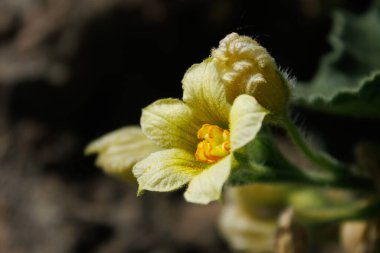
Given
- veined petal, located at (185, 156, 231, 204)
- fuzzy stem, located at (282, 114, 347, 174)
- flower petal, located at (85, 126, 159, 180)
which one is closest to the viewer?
veined petal, located at (185, 156, 231, 204)

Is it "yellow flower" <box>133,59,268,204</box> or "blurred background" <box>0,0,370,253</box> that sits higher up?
"blurred background" <box>0,0,370,253</box>

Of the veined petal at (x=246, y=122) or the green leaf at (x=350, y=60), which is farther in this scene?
the green leaf at (x=350, y=60)

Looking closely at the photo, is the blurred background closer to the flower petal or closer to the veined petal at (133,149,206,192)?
the flower petal

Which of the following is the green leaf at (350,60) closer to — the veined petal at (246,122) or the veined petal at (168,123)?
the veined petal at (168,123)

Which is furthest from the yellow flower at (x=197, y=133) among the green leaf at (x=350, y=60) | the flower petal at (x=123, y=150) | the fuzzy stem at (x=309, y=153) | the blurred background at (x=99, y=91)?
the blurred background at (x=99, y=91)

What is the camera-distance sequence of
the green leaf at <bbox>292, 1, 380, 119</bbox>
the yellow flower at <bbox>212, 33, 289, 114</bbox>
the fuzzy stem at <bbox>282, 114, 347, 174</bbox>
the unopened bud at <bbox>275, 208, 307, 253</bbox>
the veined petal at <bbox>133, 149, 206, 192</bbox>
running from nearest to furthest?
the veined petal at <bbox>133, 149, 206, 192</bbox>
the yellow flower at <bbox>212, 33, 289, 114</bbox>
the fuzzy stem at <bbox>282, 114, 347, 174</bbox>
the unopened bud at <bbox>275, 208, 307, 253</bbox>
the green leaf at <bbox>292, 1, 380, 119</bbox>

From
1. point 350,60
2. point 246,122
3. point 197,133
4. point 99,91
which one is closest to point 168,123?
point 197,133

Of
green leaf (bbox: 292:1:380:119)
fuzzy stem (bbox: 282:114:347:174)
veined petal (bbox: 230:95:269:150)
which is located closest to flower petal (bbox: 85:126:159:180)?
fuzzy stem (bbox: 282:114:347:174)
